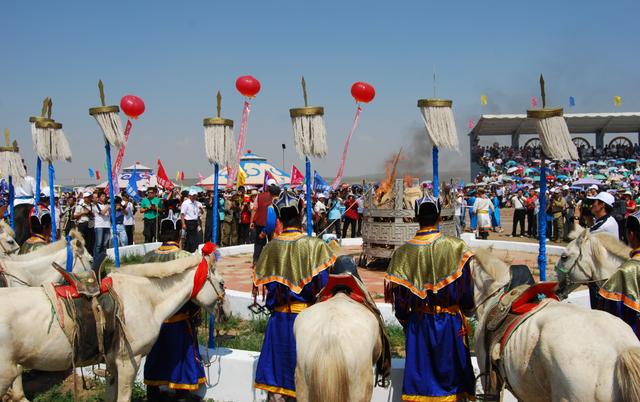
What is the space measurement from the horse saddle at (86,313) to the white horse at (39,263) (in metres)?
1.35

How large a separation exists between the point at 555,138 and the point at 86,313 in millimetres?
5081

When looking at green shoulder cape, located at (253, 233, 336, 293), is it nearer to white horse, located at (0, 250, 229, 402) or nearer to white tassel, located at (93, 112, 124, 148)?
white horse, located at (0, 250, 229, 402)

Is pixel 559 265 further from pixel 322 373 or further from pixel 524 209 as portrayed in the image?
pixel 524 209

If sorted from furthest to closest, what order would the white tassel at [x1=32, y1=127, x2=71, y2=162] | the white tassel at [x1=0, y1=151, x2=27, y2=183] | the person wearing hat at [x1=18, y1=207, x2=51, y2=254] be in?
the white tassel at [x1=0, y1=151, x2=27, y2=183] < the white tassel at [x1=32, y1=127, x2=71, y2=162] < the person wearing hat at [x1=18, y1=207, x2=51, y2=254]

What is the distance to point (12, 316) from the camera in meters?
4.46

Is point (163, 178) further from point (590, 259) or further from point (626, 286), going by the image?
point (626, 286)

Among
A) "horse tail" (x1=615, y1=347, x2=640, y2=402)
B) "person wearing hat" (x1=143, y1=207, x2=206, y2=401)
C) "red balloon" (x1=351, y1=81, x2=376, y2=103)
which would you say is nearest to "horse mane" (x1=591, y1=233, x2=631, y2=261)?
"horse tail" (x1=615, y1=347, x2=640, y2=402)

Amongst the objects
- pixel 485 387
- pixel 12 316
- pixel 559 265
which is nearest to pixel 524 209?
pixel 559 265

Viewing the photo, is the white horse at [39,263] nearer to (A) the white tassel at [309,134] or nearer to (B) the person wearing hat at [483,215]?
(A) the white tassel at [309,134]

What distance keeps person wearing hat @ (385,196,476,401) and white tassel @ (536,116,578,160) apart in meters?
2.47

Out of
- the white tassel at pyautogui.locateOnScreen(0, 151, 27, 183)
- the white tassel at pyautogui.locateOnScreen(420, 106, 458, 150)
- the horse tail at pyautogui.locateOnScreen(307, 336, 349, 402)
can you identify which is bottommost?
the horse tail at pyautogui.locateOnScreen(307, 336, 349, 402)

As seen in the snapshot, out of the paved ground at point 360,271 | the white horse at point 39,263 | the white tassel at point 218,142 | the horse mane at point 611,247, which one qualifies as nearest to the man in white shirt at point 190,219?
the paved ground at point 360,271

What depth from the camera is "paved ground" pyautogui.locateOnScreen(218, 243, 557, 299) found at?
10.8 metres

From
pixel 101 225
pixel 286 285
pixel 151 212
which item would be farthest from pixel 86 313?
pixel 151 212
